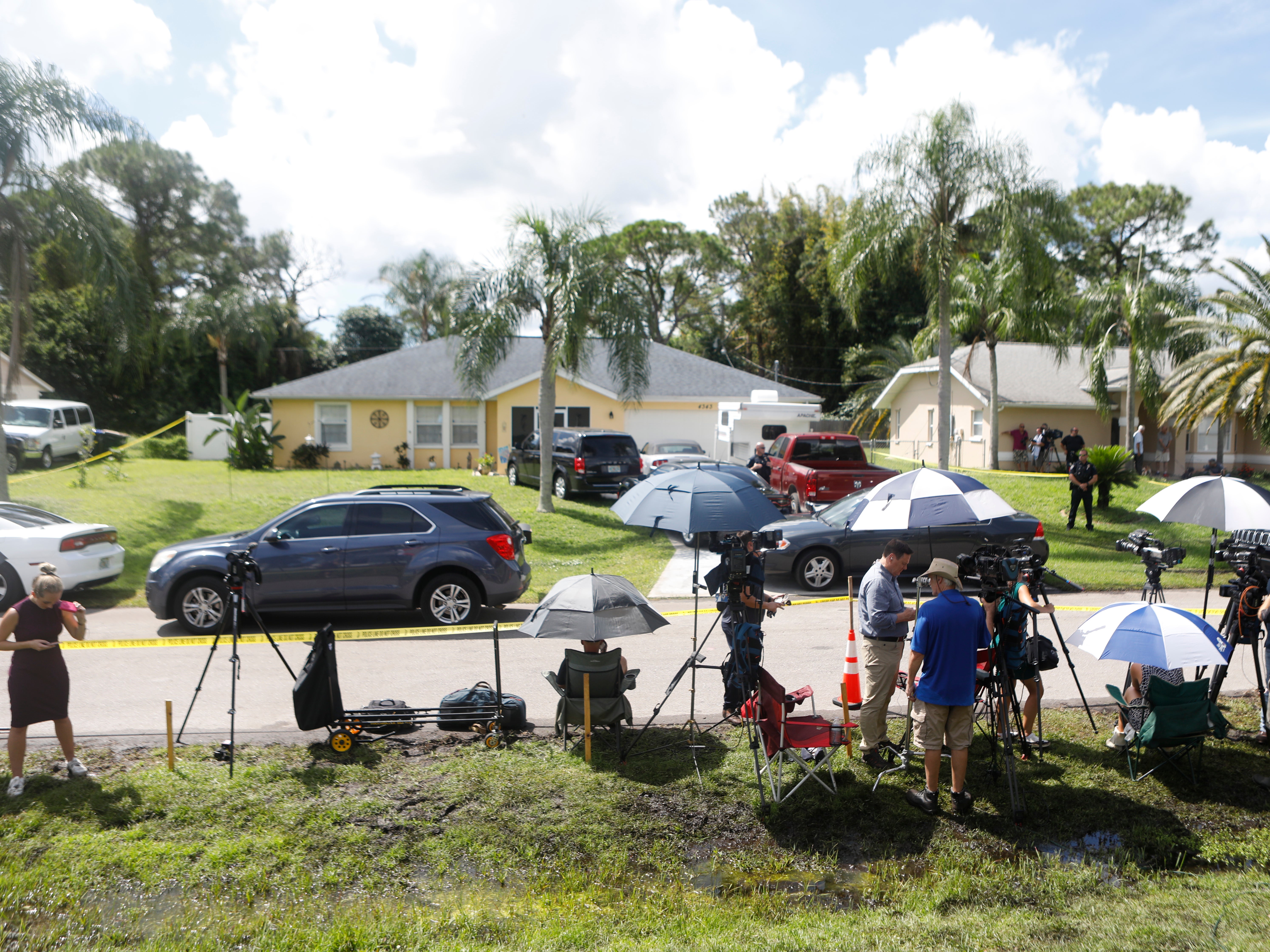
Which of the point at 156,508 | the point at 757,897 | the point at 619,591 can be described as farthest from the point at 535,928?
the point at 156,508

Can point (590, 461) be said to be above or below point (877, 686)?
above

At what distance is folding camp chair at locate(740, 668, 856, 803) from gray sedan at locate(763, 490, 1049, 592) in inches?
263

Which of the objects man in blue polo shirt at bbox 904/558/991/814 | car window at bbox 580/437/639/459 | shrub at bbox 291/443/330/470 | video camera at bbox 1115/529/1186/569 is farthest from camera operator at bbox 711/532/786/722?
shrub at bbox 291/443/330/470

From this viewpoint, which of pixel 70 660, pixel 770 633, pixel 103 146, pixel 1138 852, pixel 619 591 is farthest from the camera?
pixel 103 146

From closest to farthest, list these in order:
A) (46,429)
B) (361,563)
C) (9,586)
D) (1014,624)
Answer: (1014,624)
(361,563)
(9,586)
(46,429)

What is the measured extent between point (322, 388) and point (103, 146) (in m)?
13.5

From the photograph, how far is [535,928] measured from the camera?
4453mm

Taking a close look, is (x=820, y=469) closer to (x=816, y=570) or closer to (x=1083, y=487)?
(x=1083, y=487)

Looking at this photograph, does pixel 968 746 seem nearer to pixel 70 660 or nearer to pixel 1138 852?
pixel 1138 852

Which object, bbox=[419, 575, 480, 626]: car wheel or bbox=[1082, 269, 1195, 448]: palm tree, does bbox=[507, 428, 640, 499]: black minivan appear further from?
bbox=[1082, 269, 1195, 448]: palm tree

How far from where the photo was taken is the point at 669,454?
25.2m

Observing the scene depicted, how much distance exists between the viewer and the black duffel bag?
22.8ft

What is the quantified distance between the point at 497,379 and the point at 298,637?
72.1ft

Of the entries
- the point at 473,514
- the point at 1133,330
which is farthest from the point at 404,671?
the point at 1133,330
